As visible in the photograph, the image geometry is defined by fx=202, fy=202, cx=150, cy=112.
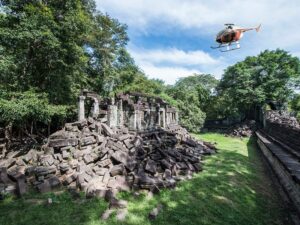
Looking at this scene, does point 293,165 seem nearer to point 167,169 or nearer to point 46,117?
point 167,169

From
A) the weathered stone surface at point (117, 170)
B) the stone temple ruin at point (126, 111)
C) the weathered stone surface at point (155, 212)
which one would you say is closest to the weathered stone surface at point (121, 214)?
the weathered stone surface at point (155, 212)

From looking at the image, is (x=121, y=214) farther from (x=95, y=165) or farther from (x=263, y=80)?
(x=263, y=80)

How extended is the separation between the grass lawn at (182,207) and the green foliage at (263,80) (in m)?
20.7

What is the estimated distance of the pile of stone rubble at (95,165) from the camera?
6477 mm

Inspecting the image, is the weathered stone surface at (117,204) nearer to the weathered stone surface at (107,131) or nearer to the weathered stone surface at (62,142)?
the weathered stone surface at (62,142)

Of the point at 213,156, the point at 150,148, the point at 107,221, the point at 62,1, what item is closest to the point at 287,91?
the point at 213,156

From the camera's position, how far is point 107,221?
471cm

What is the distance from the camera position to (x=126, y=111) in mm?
13398

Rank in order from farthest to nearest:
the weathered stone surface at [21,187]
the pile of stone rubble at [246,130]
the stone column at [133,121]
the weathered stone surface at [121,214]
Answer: the pile of stone rubble at [246,130], the stone column at [133,121], the weathered stone surface at [21,187], the weathered stone surface at [121,214]

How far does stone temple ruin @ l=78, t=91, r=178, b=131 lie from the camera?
1101 centimetres

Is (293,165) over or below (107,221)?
over

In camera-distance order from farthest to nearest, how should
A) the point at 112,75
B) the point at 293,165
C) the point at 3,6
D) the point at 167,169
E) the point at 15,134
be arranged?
the point at 112,75, the point at 15,134, the point at 3,6, the point at 167,169, the point at 293,165

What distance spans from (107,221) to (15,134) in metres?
11.4

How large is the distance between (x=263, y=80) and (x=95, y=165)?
26.2 m
